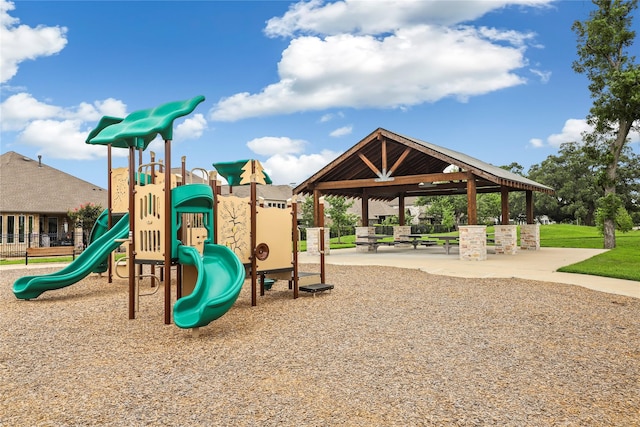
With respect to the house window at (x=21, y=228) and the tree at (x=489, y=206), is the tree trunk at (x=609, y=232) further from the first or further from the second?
the house window at (x=21, y=228)

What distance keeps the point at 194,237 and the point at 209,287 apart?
271cm

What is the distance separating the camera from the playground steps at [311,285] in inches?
359

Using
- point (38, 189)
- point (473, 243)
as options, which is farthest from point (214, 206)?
point (38, 189)

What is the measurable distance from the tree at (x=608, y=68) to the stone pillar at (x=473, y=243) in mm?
10355

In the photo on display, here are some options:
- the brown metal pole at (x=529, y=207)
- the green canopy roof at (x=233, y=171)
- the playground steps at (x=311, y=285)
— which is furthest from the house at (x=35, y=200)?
the brown metal pole at (x=529, y=207)

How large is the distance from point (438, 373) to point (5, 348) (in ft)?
17.5

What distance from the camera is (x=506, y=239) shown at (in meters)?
19.6

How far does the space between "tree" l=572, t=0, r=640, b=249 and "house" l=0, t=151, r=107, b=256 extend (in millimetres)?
30125

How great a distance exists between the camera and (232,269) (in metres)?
7.21

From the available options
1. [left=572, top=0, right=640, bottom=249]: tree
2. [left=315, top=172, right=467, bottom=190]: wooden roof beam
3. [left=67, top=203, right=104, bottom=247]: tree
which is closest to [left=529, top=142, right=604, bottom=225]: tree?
[left=572, top=0, right=640, bottom=249]: tree

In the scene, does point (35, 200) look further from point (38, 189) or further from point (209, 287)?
point (209, 287)

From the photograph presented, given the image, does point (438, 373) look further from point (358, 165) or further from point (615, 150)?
point (615, 150)

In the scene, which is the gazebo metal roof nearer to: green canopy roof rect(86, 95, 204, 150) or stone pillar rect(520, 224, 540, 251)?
stone pillar rect(520, 224, 540, 251)

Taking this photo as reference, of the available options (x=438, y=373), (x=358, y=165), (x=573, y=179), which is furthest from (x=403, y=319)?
(x=573, y=179)
